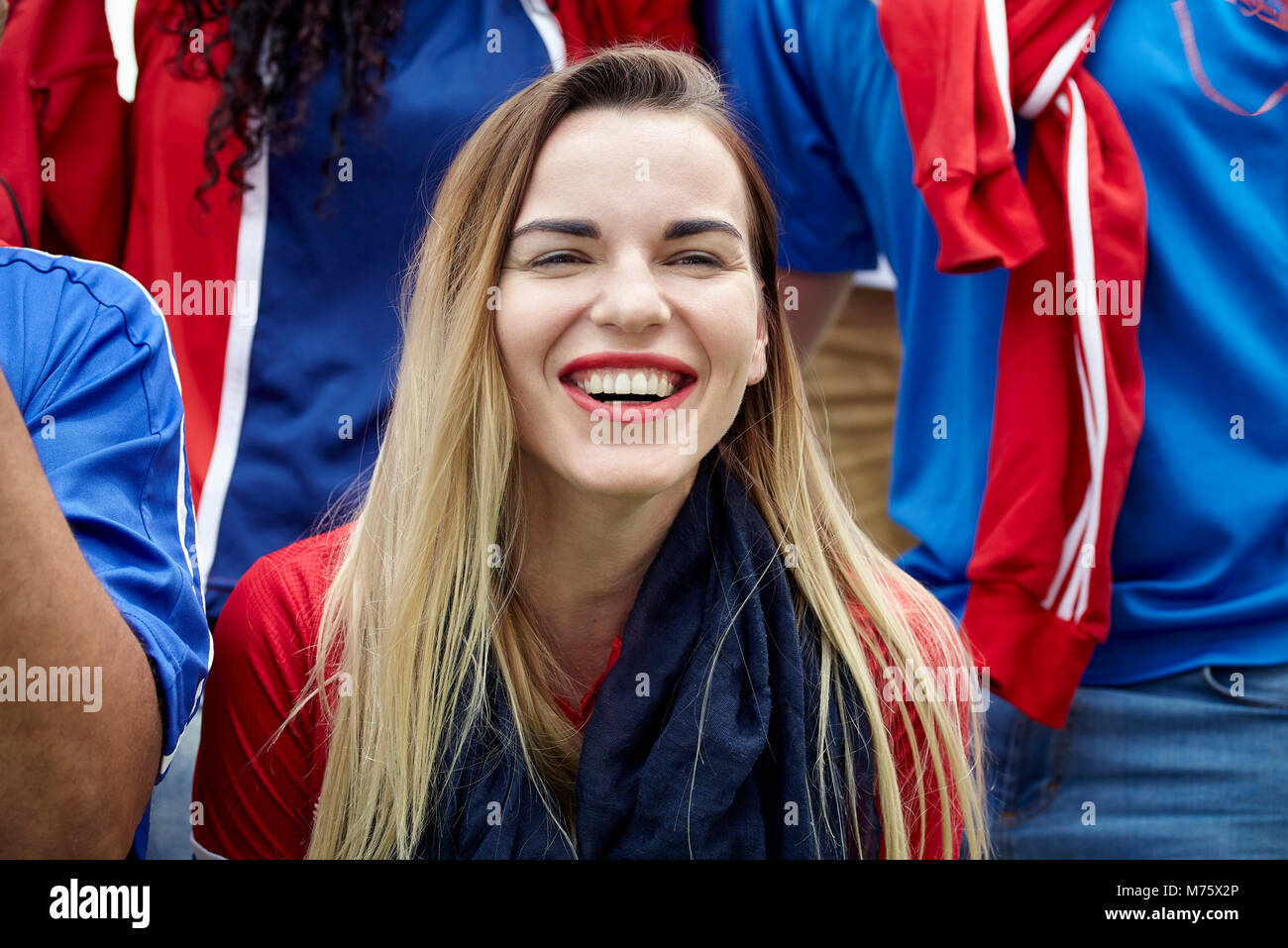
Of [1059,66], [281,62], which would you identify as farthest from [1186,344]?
[281,62]

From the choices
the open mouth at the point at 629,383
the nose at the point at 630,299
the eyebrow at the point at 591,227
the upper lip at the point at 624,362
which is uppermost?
the eyebrow at the point at 591,227

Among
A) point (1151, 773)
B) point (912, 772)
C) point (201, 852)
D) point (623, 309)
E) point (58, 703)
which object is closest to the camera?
point (58, 703)

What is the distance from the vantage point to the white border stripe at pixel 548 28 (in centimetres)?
212

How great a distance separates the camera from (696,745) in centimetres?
176

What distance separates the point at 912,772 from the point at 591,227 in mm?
896

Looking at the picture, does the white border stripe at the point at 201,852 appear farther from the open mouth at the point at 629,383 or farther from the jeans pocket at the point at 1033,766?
the jeans pocket at the point at 1033,766

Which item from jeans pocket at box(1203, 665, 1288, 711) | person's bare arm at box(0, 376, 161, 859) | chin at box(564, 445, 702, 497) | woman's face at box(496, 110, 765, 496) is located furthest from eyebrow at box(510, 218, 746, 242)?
jeans pocket at box(1203, 665, 1288, 711)

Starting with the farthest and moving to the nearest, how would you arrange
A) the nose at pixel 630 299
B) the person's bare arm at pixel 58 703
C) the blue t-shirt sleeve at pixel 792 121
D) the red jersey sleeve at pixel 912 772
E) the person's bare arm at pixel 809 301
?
the person's bare arm at pixel 809 301, the blue t-shirt sleeve at pixel 792 121, the red jersey sleeve at pixel 912 772, the nose at pixel 630 299, the person's bare arm at pixel 58 703

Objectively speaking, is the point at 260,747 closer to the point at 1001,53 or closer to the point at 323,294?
the point at 323,294

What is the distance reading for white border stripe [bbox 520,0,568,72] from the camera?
83.6 inches

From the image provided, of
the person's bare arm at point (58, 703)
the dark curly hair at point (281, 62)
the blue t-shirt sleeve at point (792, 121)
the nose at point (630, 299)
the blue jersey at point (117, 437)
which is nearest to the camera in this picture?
the person's bare arm at point (58, 703)

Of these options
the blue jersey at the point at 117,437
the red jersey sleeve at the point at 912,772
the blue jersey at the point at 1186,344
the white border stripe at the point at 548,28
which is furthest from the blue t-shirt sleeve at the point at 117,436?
the blue jersey at the point at 1186,344

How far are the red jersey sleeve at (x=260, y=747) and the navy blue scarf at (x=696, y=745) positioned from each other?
20cm

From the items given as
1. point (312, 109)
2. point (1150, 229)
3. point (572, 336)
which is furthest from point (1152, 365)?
point (312, 109)
